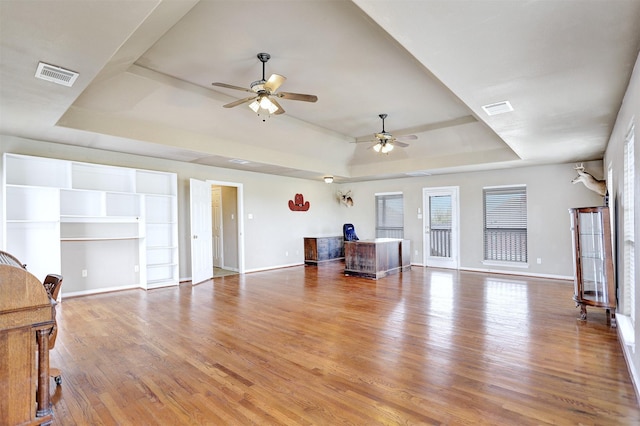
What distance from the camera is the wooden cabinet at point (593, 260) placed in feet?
13.0

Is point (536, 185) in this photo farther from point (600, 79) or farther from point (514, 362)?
point (514, 362)

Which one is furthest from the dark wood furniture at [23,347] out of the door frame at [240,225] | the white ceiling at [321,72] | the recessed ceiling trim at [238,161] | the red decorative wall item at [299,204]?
the red decorative wall item at [299,204]

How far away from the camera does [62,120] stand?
174 inches

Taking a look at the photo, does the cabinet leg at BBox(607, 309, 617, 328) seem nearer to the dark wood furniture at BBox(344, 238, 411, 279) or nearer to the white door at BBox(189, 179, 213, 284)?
the dark wood furniture at BBox(344, 238, 411, 279)

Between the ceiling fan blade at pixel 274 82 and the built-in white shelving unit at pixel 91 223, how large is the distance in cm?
383

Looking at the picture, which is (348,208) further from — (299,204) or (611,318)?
(611,318)

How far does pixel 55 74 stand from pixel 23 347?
221 cm

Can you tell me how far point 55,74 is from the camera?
2.81 metres

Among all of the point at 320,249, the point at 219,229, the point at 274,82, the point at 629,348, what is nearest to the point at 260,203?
the point at 219,229

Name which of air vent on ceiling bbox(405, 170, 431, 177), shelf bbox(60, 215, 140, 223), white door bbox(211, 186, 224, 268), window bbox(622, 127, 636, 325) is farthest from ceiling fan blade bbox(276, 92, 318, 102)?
white door bbox(211, 186, 224, 268)

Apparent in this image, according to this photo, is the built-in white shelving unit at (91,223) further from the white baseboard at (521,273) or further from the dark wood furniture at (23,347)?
the white baseboard at (521,273)

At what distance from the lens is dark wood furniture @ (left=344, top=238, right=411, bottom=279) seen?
23.2ft

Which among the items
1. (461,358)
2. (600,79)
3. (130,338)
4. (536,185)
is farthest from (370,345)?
(536,185)

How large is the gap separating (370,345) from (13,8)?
12.2 ft
